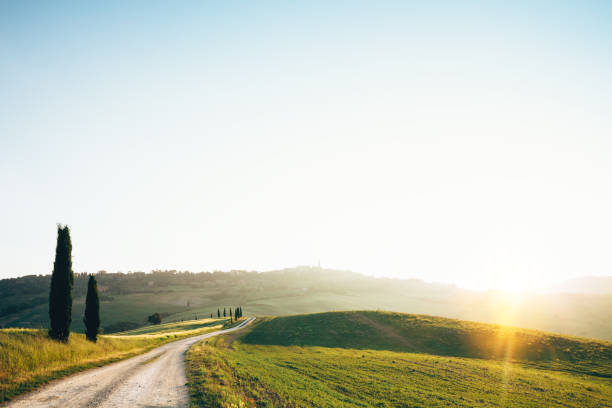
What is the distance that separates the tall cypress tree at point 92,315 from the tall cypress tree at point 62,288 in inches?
134

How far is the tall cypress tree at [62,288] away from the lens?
2722cm

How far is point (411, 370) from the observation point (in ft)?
95.1

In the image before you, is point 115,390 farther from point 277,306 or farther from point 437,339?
point 277,306

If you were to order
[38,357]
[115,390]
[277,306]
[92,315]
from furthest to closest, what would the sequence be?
[277,306] < [92,315] < [38,357] < [115,390]

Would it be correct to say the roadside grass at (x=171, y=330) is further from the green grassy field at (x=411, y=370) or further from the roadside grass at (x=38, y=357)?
the roadside grass at (x=38, y=357)

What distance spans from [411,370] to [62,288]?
3539cm

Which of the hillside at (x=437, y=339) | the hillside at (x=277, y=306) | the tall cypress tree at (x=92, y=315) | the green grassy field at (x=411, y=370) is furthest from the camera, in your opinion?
the hillside at (x=277, y=306)

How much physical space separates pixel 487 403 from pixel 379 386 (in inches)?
284

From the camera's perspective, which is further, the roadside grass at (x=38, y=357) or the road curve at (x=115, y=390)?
the roadside grass at (x=38, y=357)

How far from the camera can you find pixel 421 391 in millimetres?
22281

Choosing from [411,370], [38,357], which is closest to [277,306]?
[411,370]

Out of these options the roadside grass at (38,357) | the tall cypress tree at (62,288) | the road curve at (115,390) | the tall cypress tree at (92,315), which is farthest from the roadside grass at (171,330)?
the road curve at (115,390)

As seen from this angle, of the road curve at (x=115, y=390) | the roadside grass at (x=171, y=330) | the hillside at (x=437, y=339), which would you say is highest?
the road curve at (x=115, y=390)

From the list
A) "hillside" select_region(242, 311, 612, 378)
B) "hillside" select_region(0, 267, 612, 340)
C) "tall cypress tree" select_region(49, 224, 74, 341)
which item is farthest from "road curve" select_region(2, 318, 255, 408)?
"hillside" select_region(0, 267, 612, 340)
